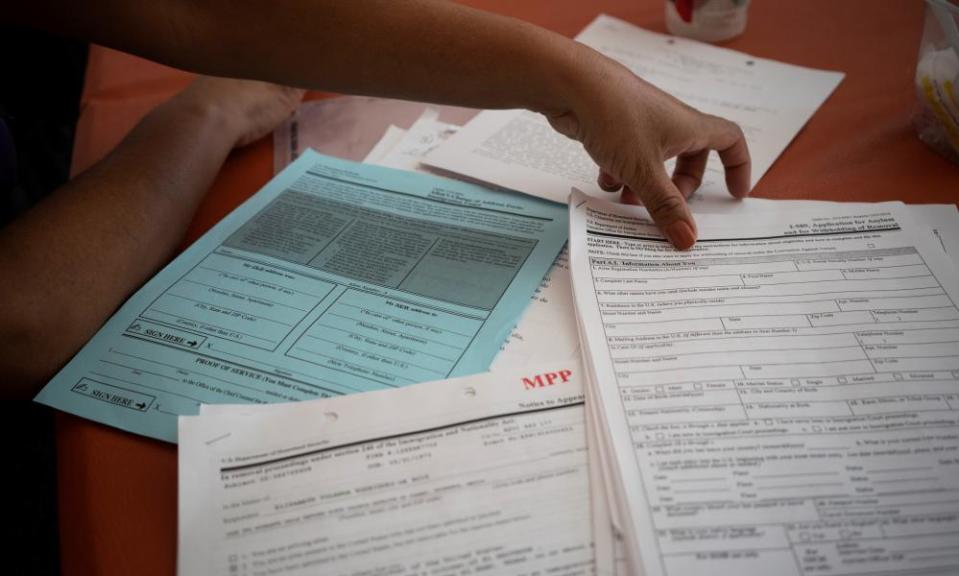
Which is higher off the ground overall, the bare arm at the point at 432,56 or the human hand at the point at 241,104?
the human hand at the point at 241,104

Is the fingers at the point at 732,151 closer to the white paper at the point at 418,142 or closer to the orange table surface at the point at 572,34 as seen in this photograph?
the orange table surface at the point at 572,34

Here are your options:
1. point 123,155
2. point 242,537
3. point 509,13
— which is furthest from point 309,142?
point 242,537

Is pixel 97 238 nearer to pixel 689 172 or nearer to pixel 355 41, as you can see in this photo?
pixel 355 41

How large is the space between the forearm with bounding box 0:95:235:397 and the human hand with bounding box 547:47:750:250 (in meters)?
0.34

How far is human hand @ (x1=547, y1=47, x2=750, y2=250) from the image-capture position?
0.52 metres

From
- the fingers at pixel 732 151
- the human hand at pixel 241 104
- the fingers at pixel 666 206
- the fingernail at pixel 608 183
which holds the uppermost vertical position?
the human hand at pixel 241 104

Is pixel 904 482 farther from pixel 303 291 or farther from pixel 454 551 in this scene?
pixel 303 291

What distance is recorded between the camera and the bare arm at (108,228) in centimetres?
47

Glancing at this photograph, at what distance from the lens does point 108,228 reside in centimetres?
54

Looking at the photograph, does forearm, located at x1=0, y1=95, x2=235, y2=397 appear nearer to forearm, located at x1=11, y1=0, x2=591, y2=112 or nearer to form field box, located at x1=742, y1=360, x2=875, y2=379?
forearm, located at x1=11, y1=0, x2=591, y2=112

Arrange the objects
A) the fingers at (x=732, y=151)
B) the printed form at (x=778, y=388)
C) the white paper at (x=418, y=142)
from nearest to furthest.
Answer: the printed form at (x=778, y=388), the fingers at (x=732, y=151), the white paper at (x=418, y=142)

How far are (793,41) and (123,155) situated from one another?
28.0 inches

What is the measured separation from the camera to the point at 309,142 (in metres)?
0.71

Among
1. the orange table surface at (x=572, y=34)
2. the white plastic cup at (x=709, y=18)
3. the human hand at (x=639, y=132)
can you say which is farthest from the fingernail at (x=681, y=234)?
the white plastic cup at (x=709, y=18)
